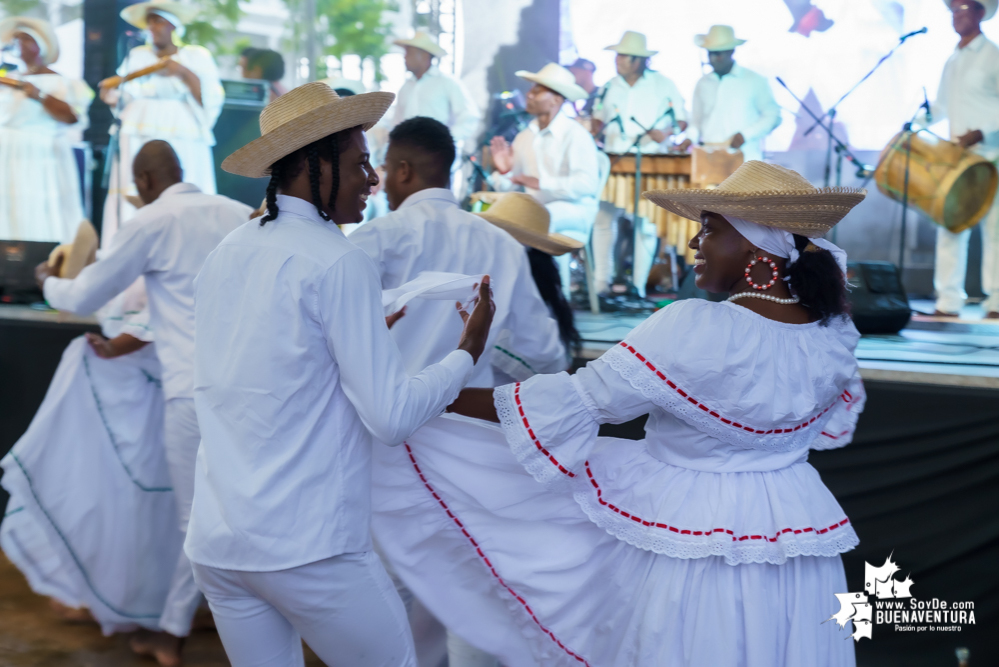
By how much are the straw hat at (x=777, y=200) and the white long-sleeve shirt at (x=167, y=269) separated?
1.83m

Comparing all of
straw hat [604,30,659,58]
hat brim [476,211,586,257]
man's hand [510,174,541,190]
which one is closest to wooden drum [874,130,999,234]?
straw hat [604,30,659,58]

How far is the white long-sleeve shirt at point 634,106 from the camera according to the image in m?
7.46

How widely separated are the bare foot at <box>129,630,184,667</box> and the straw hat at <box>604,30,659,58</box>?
5900 millimetres

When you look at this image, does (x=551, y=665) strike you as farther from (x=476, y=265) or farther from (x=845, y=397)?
(x=476, y=265)

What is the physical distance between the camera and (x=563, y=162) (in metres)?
6.62

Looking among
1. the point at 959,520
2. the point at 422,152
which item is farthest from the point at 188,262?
the point at 959,520

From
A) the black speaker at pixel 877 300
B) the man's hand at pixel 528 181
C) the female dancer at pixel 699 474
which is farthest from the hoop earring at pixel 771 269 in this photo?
A: the man's hand at pixel 528 181

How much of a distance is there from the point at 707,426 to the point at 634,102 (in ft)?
20.1

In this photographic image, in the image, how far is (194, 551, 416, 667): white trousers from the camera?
1613 mm

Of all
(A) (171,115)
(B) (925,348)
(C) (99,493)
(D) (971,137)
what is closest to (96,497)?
(C) (99,493)

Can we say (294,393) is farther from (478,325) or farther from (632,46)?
(632,46)

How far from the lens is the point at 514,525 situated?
83.4 inches

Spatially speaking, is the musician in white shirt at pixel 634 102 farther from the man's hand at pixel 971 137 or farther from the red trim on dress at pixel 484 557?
the red trim on dress at pixel 484 557

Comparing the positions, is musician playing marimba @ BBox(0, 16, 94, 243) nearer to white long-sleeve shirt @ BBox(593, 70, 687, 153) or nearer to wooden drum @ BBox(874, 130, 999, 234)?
white long-sleeve shirt @ BBox(593, 70, 687, 153)
